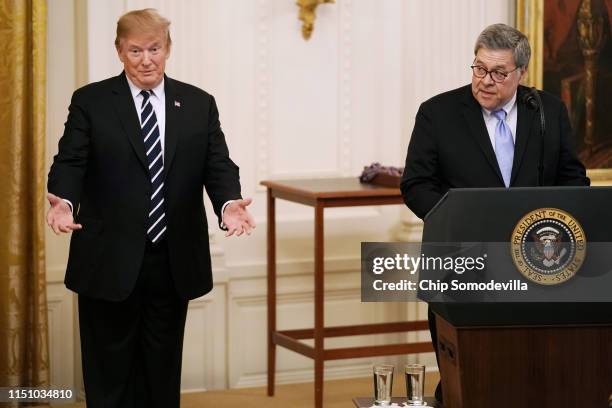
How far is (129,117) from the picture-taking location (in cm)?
412

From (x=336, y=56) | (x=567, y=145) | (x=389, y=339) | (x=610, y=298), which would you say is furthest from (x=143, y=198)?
(x=389, y=339)

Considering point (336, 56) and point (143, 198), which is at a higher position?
point (336, 56)

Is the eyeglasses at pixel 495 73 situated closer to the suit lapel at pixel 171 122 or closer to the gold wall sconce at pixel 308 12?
the suit lapel at pixel 171 122

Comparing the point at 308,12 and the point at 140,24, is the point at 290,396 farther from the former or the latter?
the point at 140,24

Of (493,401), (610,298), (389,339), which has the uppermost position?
(610,298)

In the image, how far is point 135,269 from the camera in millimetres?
4090

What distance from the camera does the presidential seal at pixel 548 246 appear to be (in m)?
2.74

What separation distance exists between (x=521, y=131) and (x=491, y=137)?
0.38ft

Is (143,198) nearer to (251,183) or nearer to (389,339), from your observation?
(251,183)

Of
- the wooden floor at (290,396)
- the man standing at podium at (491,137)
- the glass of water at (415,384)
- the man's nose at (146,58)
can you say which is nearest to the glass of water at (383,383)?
the glass of water at (415,384)

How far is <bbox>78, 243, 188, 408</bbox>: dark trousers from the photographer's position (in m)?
4.20

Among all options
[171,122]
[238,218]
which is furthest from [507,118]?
[171,122]

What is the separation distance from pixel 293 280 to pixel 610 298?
143 inches

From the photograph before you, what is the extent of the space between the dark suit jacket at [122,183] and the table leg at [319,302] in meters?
1.31
